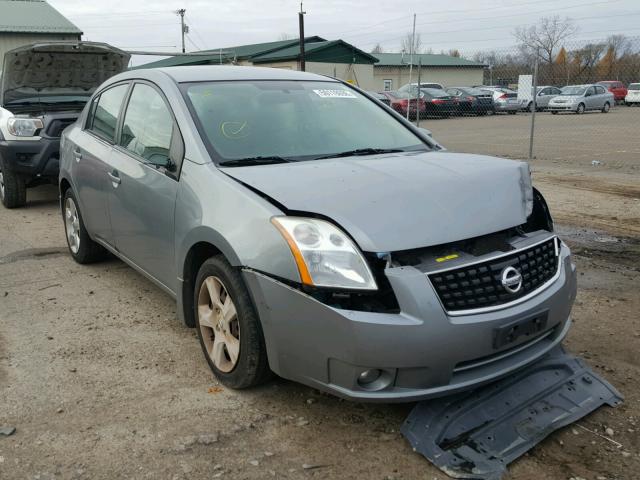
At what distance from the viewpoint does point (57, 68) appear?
28.7 feet

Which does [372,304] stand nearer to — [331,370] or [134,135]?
[331,370]

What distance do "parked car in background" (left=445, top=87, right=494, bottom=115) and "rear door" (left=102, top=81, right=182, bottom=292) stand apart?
26.0 meters

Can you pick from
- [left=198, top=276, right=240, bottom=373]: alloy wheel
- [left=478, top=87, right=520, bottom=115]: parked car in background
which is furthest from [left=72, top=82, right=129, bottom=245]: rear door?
[left=478, top=87, right=520, bottom=115]: parked car in background

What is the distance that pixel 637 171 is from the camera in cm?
1062

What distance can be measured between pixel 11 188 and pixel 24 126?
0.84 meters

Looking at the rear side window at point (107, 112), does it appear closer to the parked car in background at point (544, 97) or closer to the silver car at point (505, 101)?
the silver car at point (505, 101)

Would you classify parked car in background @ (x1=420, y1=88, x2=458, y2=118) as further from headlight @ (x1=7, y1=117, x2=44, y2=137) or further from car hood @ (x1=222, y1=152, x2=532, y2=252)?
car hood @ (x1=222, y1=152, x2=532, y2=252)

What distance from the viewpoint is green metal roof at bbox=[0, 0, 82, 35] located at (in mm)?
33844

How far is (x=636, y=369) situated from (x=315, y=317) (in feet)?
6.62

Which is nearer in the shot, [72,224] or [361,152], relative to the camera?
[361,152]

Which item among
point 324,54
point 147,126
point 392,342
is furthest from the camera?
point 324,54

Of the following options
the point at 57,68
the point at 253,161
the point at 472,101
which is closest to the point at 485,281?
the point at 253,161

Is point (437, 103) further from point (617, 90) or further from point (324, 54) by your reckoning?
point (617, 90)

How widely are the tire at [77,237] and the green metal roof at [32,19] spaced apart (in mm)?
33193
